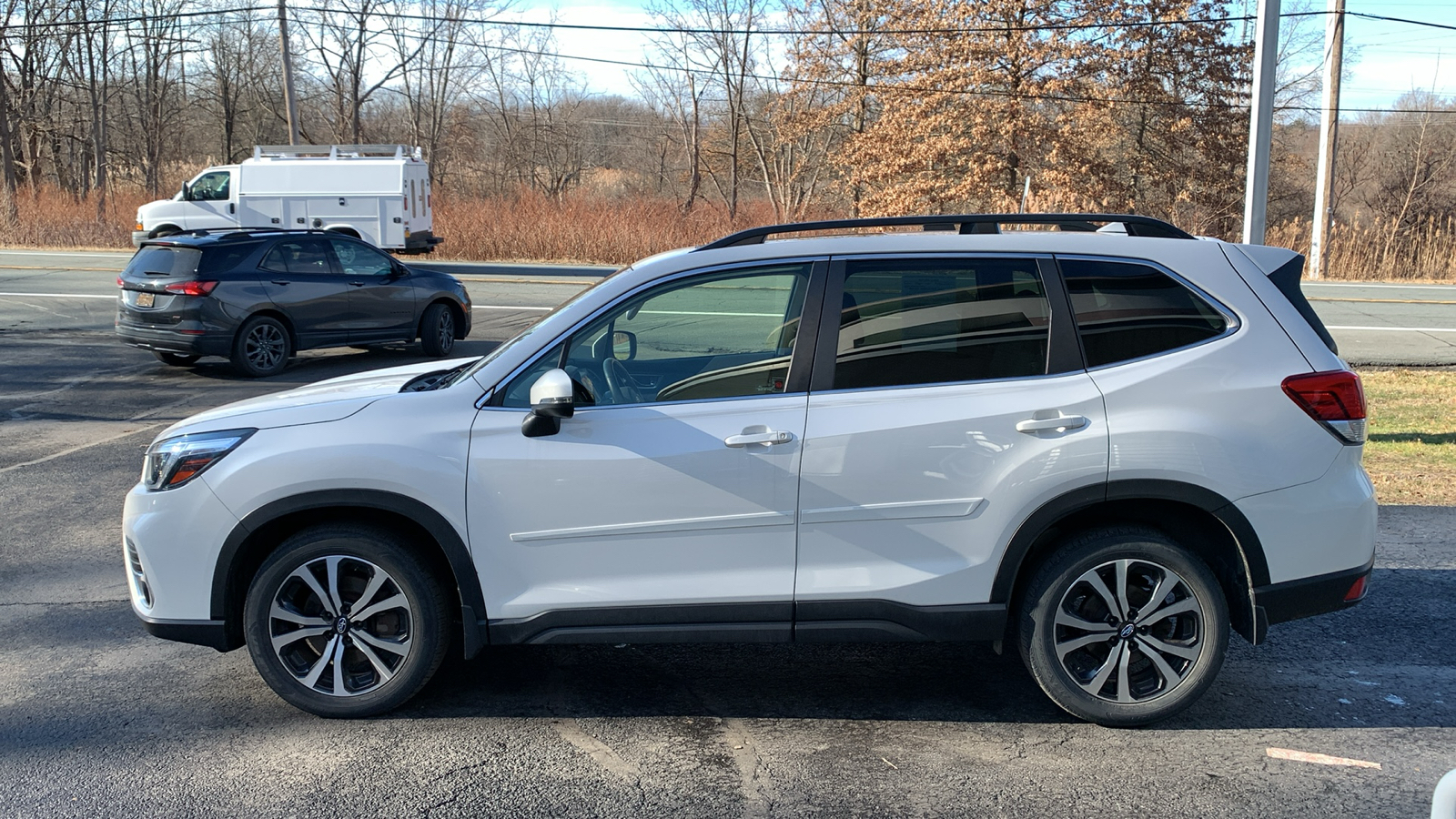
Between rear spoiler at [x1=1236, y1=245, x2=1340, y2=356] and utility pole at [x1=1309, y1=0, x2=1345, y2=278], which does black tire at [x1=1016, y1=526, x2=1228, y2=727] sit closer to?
rear spoiler at [x1=1236, y1=245, x2=1340, y2=356]

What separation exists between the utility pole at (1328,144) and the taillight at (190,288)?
83.6 feet

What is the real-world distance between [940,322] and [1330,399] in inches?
55.1

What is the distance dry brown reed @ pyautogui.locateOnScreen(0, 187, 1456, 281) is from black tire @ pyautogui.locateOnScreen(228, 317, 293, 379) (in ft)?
54.9

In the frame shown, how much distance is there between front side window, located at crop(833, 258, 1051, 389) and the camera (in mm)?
4086

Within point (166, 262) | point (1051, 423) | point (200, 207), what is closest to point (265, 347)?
point (166, 262)

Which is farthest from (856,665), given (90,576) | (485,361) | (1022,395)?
(90,576)

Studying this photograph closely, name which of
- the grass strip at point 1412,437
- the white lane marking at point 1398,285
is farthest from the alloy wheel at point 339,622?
the white lane marking at point 1398,285

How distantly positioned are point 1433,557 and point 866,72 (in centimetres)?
3030

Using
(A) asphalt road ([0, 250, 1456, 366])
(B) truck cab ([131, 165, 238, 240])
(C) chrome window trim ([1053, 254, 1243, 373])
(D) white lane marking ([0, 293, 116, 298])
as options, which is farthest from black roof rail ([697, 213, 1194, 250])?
(B) truck cab ([131, 165, 238, 240])

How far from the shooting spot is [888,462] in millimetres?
3951

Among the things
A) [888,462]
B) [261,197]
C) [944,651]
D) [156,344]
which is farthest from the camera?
[261,197]

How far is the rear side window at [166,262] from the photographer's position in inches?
483

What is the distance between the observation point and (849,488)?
3.96m

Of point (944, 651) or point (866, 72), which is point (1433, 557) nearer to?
point (944, 651)
